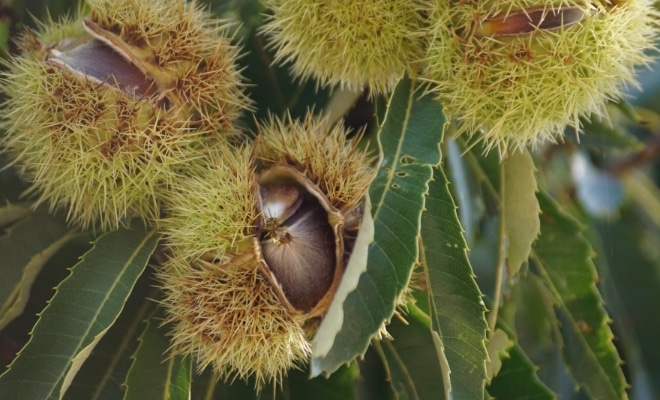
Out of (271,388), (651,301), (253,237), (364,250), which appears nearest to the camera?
(364,250)

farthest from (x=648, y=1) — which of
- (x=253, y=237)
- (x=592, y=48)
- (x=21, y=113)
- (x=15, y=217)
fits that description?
(x=15, y=217)

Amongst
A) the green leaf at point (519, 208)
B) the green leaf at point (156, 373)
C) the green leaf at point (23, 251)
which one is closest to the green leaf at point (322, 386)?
the green leaf at point (156, 373)

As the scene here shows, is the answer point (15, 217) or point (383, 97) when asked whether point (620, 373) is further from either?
point (15, 217)

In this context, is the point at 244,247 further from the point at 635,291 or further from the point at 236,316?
the point at 635,291

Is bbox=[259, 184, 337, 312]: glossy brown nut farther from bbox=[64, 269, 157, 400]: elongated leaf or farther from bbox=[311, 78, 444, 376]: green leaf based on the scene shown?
bbox=[64, 269, 157, 400]: elongated leaf

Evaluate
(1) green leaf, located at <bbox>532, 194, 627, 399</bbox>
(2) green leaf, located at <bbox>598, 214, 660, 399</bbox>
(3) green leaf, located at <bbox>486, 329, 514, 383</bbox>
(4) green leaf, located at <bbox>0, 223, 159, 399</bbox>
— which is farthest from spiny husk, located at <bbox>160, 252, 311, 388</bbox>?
(2) green leaf, located at <bbox>598, 214, 660, 399</bbox>

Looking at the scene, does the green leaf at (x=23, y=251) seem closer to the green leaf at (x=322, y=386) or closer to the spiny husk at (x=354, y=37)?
the green leaf at (x=322, y=386)

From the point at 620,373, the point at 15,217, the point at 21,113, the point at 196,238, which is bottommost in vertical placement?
the point at 620,373
